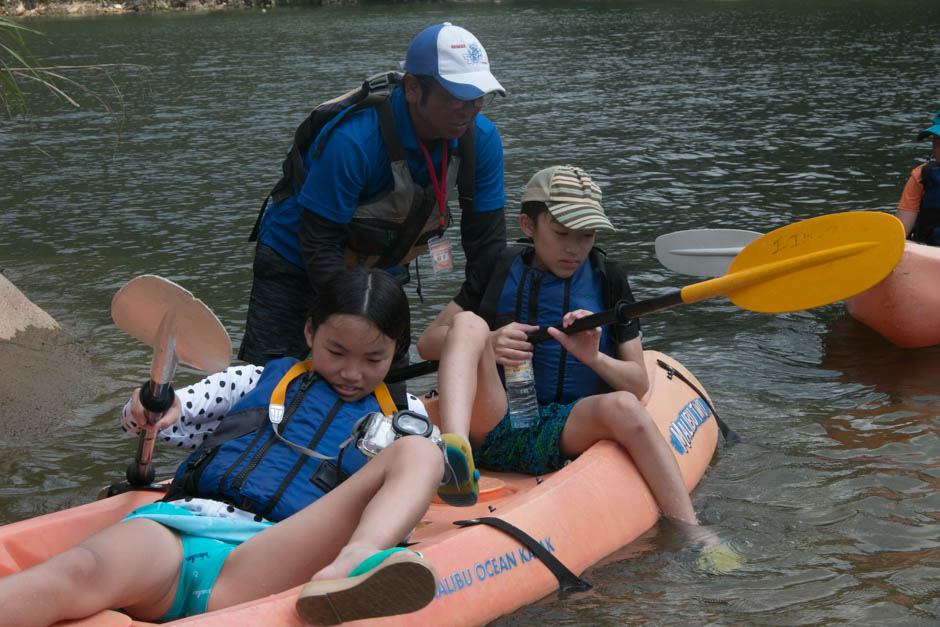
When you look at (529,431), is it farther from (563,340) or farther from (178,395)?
(178,395)

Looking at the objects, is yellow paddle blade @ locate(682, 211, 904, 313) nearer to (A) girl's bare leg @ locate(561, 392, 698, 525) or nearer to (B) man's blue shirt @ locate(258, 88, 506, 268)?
(A) girl's bare leg @ locate(561, 392, 698, 525)

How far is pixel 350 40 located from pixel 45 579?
22.5 m

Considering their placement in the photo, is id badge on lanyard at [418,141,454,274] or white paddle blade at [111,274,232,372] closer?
white paddle blade at [111,274,232,372]

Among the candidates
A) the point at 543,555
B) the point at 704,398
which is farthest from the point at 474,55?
the point at 704,398

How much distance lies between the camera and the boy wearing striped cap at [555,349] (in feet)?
11.0

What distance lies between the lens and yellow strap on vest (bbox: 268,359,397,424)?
2701mm

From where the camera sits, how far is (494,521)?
2.94 metres

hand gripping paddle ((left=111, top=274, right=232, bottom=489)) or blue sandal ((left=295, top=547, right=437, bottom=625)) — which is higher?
hand gripping paddle ((left=111, top=274, right=232, bottom=489))

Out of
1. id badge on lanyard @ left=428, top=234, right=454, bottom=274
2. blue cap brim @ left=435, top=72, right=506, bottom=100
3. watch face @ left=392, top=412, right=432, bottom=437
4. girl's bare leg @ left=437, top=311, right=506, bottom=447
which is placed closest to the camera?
watch face @ left=392, top=412, right=432, bottom=437

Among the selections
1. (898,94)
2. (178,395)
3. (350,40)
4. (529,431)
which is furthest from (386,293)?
(350,40)

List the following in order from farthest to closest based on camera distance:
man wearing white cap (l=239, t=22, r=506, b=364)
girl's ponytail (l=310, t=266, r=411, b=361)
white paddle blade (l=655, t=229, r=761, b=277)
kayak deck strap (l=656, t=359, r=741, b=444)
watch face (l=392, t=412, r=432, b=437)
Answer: white paddle blade (l=655, t=229, r=761, b=277)
kayak deck strap (l=656, t=359, r=741, b=444)
man wearing white cap (l=239, t=22, r=506, b=364)
girl's ponytail (l=310, t=266, r=411, b=361)
watch face (l=392, t=412, r=432, b=437)

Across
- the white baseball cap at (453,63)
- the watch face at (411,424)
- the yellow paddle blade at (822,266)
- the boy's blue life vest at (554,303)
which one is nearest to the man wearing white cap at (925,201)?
the yellow paddle blade at (822,266)

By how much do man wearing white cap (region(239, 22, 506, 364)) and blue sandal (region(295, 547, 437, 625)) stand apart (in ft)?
4.95

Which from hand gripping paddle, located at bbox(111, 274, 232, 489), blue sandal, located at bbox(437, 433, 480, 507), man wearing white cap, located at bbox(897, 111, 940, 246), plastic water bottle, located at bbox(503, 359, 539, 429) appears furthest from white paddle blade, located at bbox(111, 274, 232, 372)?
man wearing white cap, located at bbox(897, 111, 940, 246)
